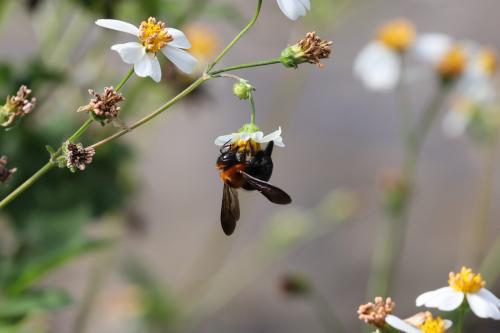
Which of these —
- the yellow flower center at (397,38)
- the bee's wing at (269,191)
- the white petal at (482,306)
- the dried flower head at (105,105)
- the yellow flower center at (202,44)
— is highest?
the yellow flower center at (202,44)

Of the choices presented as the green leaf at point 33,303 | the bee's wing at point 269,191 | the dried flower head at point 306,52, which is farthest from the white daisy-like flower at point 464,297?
the green leaf at point 33,303

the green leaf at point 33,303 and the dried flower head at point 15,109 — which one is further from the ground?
the green leaf at point 33,303

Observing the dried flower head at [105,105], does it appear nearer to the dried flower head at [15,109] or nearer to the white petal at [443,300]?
the dried flower head at [15,109]

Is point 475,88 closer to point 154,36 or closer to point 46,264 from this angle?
point 46,264

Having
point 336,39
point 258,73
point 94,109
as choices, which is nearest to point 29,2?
point 94,109

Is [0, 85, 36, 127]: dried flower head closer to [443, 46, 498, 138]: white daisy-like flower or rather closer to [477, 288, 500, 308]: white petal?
[477, 288, 500, 308]: white petal

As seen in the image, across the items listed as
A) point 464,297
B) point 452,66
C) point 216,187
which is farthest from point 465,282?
point 216,187
